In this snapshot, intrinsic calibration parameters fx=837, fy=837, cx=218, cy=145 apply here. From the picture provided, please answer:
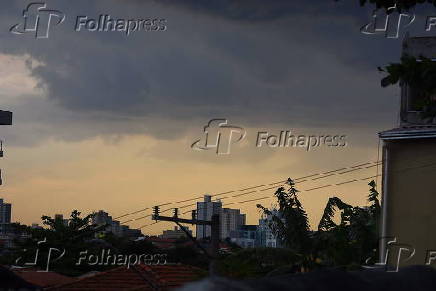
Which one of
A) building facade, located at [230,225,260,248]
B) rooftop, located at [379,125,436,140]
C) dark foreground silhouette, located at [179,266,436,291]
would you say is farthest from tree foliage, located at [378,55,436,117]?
building facade, located at [230,225,260,248]

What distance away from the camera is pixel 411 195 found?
69.7ft

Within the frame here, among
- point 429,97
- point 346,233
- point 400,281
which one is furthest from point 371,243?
point 400,281

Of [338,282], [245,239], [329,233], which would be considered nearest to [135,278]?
[329,233]

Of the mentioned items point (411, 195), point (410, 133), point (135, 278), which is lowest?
point (135, 278)

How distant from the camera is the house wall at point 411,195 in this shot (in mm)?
20750

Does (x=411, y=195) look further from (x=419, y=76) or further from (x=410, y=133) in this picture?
(x=419, y=76)

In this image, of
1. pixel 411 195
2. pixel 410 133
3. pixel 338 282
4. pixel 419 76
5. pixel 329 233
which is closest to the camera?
pixel 338 282

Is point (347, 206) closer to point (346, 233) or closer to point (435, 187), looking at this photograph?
point (346, 233)

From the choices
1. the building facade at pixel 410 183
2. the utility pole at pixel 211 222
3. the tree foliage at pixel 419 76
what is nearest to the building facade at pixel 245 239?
the utility pole at pixel 211 222

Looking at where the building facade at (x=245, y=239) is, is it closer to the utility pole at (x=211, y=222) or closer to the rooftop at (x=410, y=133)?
the utility pole at (x=211, y=222)

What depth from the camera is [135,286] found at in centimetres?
2859

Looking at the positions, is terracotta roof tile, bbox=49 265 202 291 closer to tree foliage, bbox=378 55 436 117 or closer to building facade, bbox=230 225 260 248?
tree foliage, bbox=378 55 436 117

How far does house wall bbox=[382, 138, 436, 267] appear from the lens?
2075 cm

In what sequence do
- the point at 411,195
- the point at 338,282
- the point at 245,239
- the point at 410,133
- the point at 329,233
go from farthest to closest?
1. the point at 245,239
2. the point at 329,233
3. the point at 411,195
4. the point at 410,133
5. the point at 338,282
